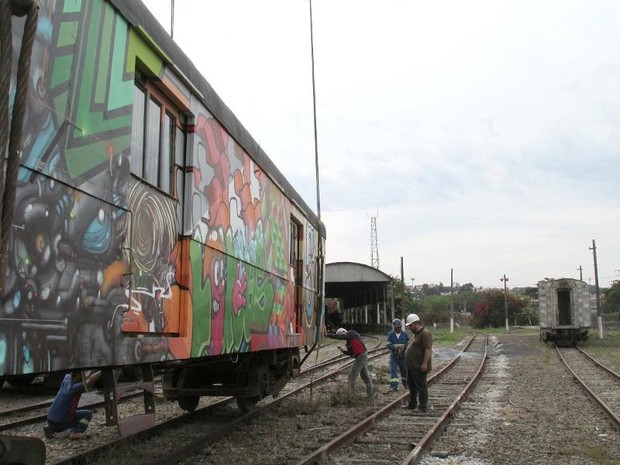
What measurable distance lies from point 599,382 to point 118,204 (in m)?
14.5

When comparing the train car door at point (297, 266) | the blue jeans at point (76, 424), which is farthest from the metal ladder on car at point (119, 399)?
the train car door at point (297, 266)

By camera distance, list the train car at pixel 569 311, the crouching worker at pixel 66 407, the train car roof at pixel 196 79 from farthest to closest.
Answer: the train car at pixel 569 311
the crouching worker at pixel 66 407
the train car roof at pixel 196 79

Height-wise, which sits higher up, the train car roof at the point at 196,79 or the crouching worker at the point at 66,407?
the train car roof at the point at 196,79

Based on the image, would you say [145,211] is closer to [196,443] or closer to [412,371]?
[196,443]

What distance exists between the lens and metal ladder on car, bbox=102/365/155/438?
13.3ft

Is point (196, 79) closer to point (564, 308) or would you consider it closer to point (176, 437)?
point (176, 437)

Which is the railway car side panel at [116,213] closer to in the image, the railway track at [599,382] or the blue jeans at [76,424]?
the blue jeans at [76,424]

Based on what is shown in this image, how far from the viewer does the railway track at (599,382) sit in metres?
10.4

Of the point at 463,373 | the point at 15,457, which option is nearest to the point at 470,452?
the point at 15,457

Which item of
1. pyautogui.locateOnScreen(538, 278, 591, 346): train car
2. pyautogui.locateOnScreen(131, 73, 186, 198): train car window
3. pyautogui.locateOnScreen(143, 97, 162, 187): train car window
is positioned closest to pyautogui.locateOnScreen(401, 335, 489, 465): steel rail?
pyautogui.locateOnScreen(131, 73, 186, 198): train car window

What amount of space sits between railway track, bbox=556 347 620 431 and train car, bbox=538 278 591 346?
574 centimetres

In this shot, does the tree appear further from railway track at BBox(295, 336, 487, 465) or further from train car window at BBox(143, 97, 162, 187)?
train car window at BBox(143, 97, 162, 187)

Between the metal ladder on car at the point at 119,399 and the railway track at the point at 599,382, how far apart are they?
687 cm

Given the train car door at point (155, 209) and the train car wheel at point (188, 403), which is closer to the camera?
the train car door at point (155, 209)
